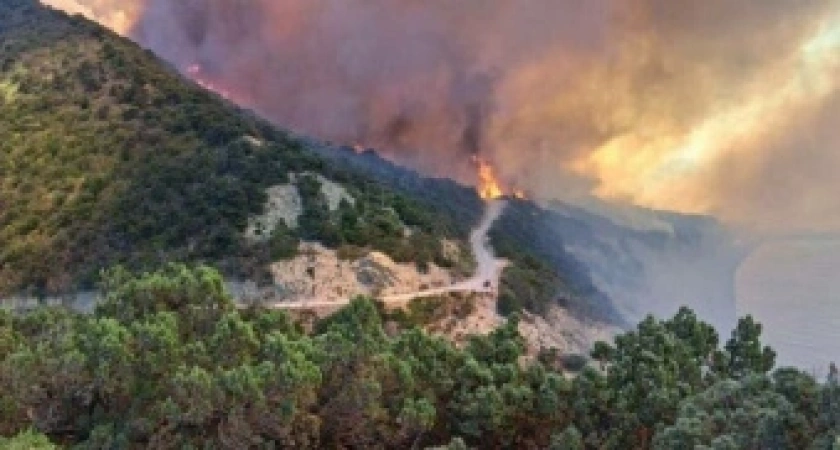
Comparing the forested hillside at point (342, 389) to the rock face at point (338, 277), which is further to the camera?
the rock face at point (338, 277)

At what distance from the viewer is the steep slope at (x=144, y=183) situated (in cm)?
5981

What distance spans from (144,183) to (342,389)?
41512 mm

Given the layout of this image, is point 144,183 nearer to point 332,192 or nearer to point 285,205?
point 285,205

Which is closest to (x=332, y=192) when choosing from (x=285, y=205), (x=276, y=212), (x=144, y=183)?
(x=285, y=205)

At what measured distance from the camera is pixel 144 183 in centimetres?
6519

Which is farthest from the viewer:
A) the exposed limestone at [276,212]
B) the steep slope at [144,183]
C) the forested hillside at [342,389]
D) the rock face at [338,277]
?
the exposed limestone at [276,212]

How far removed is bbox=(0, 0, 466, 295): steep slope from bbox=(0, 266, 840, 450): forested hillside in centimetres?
2697

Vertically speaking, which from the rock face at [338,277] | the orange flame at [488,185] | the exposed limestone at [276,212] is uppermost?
the orange flame at [488,185]

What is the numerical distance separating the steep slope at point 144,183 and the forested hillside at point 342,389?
26975 mm

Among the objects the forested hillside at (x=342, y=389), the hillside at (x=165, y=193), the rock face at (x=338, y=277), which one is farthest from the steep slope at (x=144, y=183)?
the forested hillside at (x=342, y=389)

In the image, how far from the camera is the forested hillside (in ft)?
81.4

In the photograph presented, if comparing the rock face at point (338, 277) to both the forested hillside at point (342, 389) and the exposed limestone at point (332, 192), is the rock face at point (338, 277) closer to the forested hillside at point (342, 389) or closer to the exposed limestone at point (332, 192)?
the exposed limestone at point (332, 192)

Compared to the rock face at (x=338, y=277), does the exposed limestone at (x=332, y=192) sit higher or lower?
higher

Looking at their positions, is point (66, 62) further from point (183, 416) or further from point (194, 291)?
point (183, 416)
